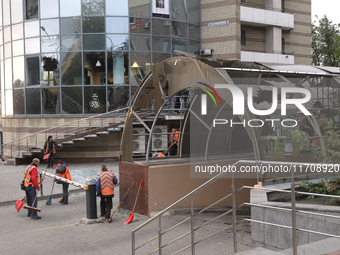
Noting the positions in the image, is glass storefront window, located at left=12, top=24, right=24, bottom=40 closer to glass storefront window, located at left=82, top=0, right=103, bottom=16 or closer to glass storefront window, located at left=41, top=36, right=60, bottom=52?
glass storefront window, located at left=41, top=36, right=60, bottom=52

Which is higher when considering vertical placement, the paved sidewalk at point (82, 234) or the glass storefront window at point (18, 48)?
the glass storefront window at point (18, 48)

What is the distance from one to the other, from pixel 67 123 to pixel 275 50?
1772 centimetres

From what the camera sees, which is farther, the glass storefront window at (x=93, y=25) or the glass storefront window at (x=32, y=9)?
the glass storefront window at (x=32, y=9)

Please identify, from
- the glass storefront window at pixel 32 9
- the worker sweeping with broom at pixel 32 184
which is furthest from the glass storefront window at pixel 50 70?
the worker sweeping with broom at pixel 32 184

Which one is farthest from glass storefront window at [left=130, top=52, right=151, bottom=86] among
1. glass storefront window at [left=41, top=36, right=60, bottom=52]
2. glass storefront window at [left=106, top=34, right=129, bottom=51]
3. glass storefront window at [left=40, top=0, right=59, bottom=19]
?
glass storefront window at [left=40, top=0, right=59, bottom=19]

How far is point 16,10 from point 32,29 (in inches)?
85.0

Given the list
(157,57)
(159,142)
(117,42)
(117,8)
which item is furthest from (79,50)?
(159,142)

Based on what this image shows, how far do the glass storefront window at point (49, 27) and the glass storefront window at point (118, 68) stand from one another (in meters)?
3.66

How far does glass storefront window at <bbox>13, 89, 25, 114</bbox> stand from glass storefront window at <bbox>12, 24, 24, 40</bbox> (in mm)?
3438

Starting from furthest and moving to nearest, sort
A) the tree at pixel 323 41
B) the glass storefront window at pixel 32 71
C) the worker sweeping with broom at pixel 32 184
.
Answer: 1. the tree at pixel 323 41
2. the glass storefront window at pixel 32 71
3. the worker sweeping with broom at pixel 32 184

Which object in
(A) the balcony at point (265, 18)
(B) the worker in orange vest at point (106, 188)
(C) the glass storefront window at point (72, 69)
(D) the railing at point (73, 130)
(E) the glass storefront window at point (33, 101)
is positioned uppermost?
(A) the balcony at point (265, 18)

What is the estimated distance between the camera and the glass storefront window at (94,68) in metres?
22.4

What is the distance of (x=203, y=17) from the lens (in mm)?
25828

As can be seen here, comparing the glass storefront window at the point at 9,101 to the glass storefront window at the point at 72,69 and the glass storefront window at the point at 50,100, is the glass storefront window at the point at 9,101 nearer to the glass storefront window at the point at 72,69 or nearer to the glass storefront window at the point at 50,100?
the glass storefront window at the point at 50,100
